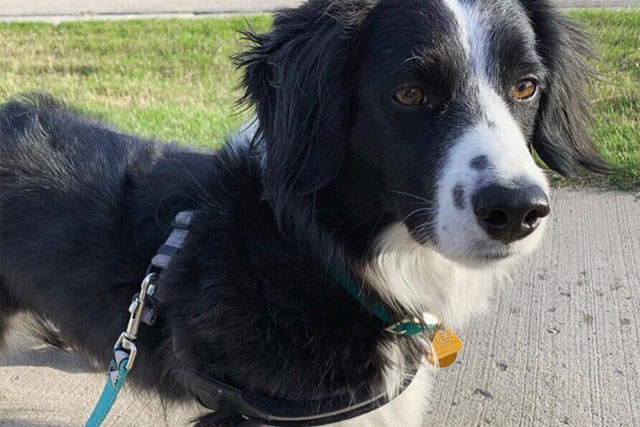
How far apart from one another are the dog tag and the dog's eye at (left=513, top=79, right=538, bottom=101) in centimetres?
83

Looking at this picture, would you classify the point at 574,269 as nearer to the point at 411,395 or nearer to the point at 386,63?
the point at 411,395

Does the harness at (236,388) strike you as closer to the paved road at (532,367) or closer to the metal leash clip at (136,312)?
the metal leash clip at (136,312)

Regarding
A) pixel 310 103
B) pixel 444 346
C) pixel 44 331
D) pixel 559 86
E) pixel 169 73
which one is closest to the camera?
pixel 310 103

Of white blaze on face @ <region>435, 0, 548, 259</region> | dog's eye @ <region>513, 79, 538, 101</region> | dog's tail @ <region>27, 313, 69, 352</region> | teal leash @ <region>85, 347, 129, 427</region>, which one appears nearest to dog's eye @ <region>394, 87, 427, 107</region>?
white blaze on face @ <region>435, 0, 548, 259</region>

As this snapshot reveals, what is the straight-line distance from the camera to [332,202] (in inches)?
86.9

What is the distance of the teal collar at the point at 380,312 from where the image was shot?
2.18 meters

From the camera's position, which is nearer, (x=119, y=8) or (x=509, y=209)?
(x=509, y=209)

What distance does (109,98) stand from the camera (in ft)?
22.3

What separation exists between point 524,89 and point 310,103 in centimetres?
65

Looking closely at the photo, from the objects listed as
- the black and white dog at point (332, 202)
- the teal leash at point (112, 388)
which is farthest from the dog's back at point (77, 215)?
the teal leash at point (112, 388)

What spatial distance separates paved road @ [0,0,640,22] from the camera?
35.8 feet

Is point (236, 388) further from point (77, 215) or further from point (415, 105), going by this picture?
point (415, 105)

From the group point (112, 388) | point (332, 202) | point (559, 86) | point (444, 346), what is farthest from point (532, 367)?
point (112, 388)

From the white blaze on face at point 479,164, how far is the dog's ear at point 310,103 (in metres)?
0.36
